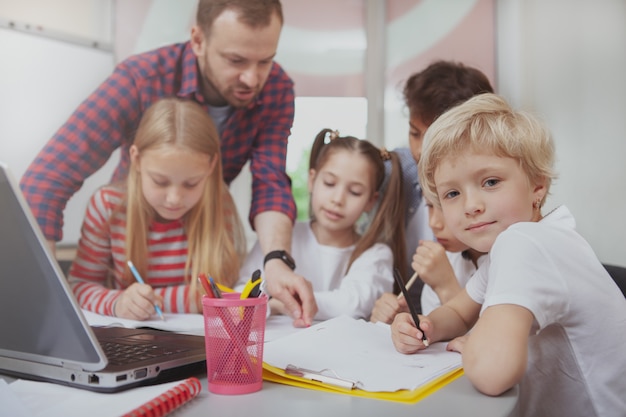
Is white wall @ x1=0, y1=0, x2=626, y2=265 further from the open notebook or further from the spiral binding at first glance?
the spiral binding

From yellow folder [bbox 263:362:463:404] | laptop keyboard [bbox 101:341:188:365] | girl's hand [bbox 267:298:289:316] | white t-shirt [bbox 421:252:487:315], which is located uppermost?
laptop keyboard [bbox 101:341:188:365]

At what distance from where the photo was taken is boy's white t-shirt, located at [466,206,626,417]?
2.72 ft

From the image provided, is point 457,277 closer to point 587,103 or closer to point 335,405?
point 335,405

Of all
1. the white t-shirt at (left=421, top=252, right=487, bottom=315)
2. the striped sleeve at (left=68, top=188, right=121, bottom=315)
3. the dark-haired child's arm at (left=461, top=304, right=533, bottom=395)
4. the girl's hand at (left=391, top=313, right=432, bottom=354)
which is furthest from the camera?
the striped sleeve at (left=68, top=188, right=121, bottom=315)

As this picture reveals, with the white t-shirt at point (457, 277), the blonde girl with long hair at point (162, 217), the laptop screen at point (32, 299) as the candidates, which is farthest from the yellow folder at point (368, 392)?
the blonde girl with long hair at point (162, 217)

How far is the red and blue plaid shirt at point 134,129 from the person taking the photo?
5.88 feet

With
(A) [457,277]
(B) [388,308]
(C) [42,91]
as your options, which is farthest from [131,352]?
(C) [42,91]

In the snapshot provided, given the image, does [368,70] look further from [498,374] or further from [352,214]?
[498,374]

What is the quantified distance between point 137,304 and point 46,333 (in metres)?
0.70

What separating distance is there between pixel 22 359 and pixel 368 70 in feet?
5.28

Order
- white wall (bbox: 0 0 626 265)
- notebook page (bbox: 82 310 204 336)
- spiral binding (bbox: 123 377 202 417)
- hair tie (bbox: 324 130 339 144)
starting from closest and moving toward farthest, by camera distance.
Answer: spiral binding (bbox: 123 377 202 417), notebook page (bbox: 82 310 204 336), hair tie (bbox: 324 130 339 144), white wall (bbox: 0 0 626 265)

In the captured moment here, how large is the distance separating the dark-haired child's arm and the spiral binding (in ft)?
1.07

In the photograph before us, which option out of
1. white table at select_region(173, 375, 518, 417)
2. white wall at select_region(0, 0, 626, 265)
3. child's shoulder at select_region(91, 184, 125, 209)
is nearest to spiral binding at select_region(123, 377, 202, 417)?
white table at select_region(173, 375, 518, 417)

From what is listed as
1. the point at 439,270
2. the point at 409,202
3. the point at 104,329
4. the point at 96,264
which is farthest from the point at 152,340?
the point at 409,202
